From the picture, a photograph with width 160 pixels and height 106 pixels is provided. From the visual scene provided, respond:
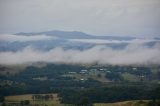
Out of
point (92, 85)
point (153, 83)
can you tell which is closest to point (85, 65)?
point (92, 85)

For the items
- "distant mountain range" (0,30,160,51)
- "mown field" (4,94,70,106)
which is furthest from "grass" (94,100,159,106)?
"distant mountain range" (0,30,160,51)

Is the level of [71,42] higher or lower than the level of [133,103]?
higher

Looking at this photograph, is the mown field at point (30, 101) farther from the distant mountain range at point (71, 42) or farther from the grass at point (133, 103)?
the distant mountain range at point (71, 42)

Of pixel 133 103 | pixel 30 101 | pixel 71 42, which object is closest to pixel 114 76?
pixel 133 103

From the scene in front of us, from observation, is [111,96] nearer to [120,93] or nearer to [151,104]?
[120,93]

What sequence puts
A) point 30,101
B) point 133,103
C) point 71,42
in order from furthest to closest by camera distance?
point 71,42
point 133,103
point 30,101

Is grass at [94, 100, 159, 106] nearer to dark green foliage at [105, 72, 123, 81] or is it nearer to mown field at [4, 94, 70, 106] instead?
dark green foliage at [105, 72, 123, 81]

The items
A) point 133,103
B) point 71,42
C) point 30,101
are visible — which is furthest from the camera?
point 71,42

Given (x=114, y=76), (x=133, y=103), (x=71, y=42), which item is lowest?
(x=133, y=103)

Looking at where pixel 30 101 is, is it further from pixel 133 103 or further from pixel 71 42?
pixel 133 103
